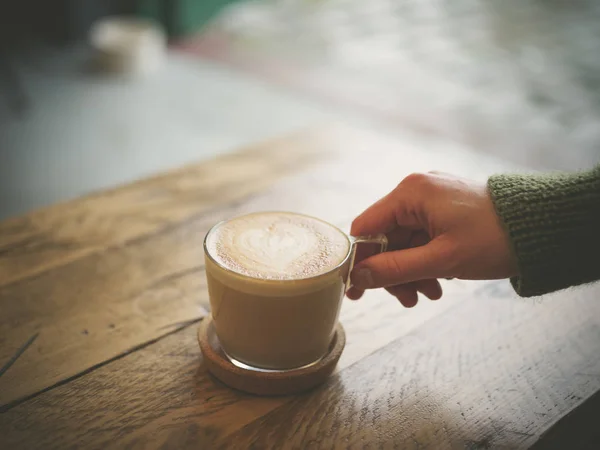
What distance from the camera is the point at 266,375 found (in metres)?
0.82

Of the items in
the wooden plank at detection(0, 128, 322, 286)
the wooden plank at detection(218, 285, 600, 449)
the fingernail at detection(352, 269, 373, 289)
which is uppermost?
the fingernail at detection(352, 269, 373, 289)

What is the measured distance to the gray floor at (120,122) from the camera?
121 inches

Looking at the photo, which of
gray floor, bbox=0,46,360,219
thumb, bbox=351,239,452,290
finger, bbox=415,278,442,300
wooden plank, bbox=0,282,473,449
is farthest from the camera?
gray floor, bbox=0,46,360,219

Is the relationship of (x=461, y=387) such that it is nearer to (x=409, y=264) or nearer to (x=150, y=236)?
(x=409, y=264)

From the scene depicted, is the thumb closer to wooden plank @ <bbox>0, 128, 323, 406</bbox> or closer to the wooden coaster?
the wooden coaster

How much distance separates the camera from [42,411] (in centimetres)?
78

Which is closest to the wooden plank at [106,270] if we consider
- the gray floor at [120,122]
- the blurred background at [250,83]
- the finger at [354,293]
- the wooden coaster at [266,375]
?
the wooden coaster at [266,375]

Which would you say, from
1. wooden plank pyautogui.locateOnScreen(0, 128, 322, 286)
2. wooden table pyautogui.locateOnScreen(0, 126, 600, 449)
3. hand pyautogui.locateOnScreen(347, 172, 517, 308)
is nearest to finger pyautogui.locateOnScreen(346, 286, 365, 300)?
wooden table pyautogui.locateOnScreen(0, 126, 600, 449)

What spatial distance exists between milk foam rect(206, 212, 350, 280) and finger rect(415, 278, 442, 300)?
0.20m

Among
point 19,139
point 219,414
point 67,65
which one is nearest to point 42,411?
point 219,414

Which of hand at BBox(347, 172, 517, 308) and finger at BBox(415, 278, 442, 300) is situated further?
finger at BBox(415, 278, 442, 300)

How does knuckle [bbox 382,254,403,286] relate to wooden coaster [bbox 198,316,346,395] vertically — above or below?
above

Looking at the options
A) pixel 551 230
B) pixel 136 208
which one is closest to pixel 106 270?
pixel 136 208

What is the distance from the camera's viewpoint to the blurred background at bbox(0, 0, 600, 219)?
3.40 metres
